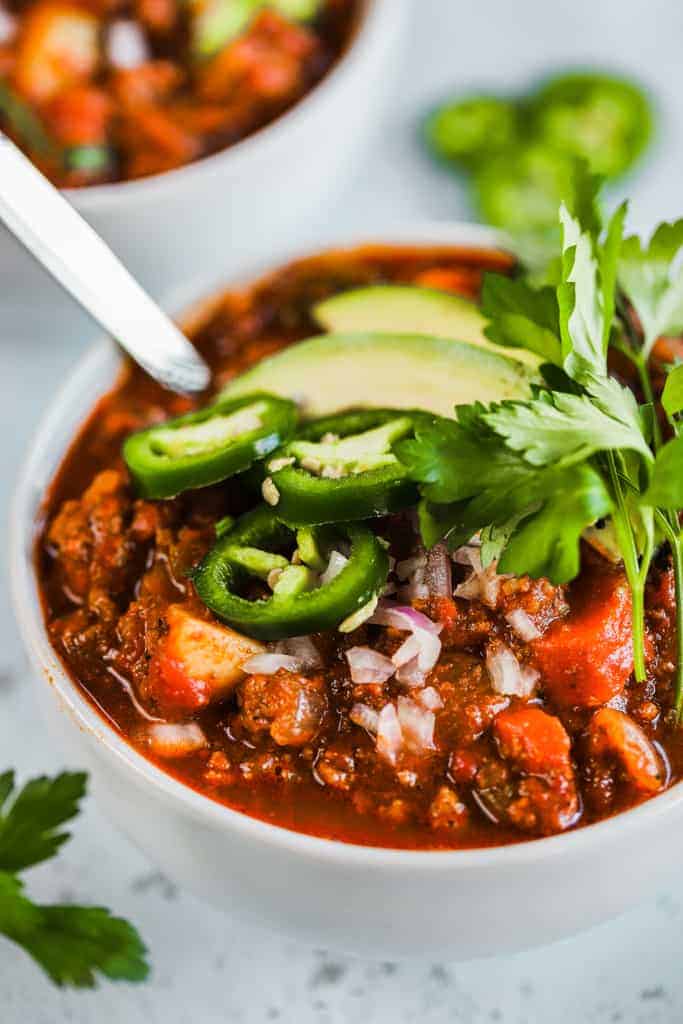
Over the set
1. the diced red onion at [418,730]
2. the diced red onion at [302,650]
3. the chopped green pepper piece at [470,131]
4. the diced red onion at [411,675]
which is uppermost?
the diced red onion at [302,650]

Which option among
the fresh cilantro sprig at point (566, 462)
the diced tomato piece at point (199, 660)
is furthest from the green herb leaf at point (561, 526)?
the diced tomato piece at point (199, 660)

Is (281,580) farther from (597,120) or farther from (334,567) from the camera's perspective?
(597,120)

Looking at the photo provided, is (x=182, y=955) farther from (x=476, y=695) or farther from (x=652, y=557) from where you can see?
(x=652, y=557)

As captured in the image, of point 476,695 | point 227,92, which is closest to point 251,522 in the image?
point 476,695

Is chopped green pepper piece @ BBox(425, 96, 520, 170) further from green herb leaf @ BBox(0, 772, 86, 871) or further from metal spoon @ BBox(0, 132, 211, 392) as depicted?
green herb leaf @ BBox(0, 772, 86, 871)

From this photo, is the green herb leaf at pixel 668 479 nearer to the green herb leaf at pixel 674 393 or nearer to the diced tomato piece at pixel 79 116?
the green herb leaf at pixel 674 393

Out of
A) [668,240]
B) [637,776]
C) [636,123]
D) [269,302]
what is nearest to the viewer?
[637,776]

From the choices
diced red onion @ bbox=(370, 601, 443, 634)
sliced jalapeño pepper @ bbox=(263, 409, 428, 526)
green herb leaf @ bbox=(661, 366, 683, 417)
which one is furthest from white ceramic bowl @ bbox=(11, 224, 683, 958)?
green herb leaf @ bbox=(661, 366, 683, 417)
